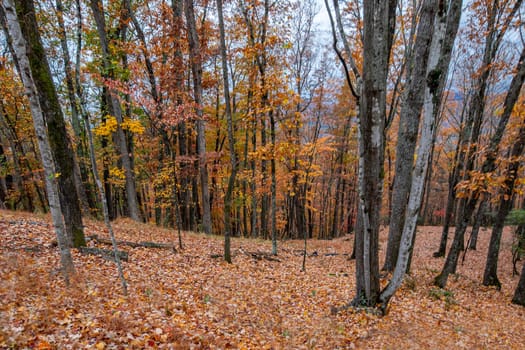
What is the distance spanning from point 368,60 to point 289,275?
267 inches

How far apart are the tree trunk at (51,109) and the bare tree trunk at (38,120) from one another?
1.48 meters

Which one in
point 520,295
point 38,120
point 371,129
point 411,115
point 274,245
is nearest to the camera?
point 38,120

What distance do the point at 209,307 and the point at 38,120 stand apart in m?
4.61

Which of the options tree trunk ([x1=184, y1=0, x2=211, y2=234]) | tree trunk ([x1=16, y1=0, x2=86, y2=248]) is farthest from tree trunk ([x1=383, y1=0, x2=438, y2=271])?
tree trunk ([x1=16, y1=0, x2=86, y2=248])

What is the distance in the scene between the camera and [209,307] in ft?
17.0

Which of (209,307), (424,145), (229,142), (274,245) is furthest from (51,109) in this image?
(274,245)

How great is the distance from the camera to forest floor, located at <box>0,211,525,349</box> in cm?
351

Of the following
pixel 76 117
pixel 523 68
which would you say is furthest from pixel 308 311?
pixel 76 117

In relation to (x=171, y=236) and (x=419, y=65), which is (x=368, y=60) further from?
(x=171, y=236)

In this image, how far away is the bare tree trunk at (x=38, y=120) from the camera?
3.83m

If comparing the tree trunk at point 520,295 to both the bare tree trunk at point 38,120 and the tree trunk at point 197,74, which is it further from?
the bare tree trunk at point 38,120

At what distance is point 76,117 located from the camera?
12.8 meters

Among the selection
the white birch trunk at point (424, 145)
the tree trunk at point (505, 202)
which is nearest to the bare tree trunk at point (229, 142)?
the white birch trunk at point (424, 145)

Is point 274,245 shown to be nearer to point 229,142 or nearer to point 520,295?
point 229,142
